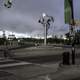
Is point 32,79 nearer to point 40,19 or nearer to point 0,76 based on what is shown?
point 0,76

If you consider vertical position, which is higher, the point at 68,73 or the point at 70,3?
the point at 70,3

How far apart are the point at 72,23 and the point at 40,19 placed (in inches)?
3229

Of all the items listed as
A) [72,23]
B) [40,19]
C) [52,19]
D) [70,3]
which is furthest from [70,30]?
[52,19]

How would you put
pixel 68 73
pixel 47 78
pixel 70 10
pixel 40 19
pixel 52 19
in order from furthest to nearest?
1. pixel 52 19
2. pixel 40 19
3. pixel 70 10
4. pixel 68 73
5. pixel 47 78

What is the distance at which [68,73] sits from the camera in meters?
13.2

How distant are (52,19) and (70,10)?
89514 mm

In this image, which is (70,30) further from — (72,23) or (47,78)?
(47,78)

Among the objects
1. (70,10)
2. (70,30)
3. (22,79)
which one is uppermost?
(70,10)

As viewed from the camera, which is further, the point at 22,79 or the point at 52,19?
the point at 52,19

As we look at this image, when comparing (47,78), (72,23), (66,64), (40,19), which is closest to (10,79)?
(47,78)

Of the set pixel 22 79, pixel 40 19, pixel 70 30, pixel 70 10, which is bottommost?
pixel 22 79

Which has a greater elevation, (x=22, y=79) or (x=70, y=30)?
(x=70, y=30)

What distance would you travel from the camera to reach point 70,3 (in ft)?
51.1

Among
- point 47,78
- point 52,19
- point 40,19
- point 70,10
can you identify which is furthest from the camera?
point 52,19
